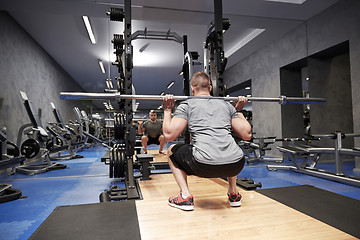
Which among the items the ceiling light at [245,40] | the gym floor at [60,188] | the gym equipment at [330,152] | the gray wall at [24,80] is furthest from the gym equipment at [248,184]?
the ceiling light at [245,40]

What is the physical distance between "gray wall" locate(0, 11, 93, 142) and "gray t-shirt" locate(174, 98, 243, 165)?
11.9 ft

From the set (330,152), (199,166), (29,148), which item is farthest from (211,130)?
(29,148)

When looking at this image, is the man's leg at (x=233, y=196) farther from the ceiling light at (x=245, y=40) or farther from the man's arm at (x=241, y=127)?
the ceiling light at (x=245, y=40)

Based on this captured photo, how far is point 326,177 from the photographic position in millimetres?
3145

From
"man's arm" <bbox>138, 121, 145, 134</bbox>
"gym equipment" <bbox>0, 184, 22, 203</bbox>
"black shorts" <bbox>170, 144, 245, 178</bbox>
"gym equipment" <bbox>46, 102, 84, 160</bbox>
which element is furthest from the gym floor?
"black shorts" <bbox>170, 144, 245, 178</bbox>

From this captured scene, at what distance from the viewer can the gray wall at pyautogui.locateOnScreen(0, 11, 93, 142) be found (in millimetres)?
4134

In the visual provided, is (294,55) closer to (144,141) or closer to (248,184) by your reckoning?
(144,141)

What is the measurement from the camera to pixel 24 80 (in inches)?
Result: 179

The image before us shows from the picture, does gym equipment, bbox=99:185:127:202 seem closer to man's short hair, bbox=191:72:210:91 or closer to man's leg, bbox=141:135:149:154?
man's short hair, bbox=191:72:210:91

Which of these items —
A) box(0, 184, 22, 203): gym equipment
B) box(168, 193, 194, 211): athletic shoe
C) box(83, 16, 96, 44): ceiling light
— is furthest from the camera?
box(83, 16, 96, 44): ceiling light

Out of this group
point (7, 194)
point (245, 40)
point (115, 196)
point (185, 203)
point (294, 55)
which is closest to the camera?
point (185, 203)

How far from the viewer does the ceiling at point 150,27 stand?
3.93 m

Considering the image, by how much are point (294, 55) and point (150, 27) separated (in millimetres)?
3151

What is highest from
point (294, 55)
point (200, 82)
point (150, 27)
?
point (150, 27)
